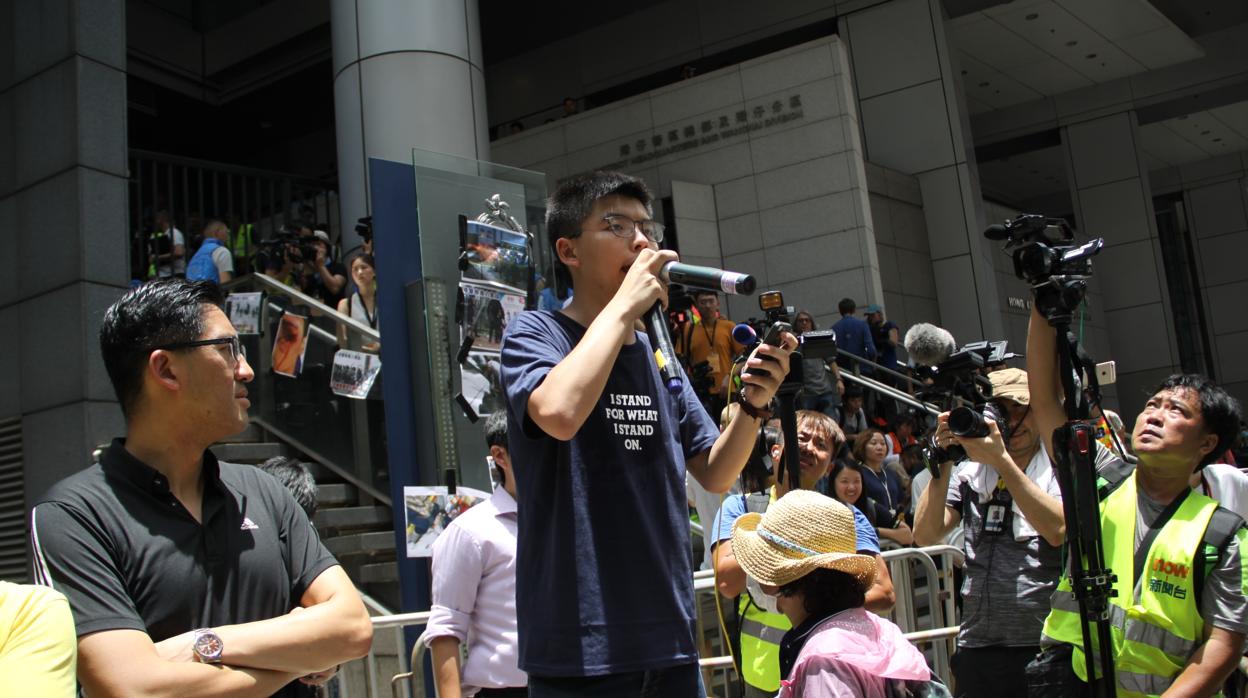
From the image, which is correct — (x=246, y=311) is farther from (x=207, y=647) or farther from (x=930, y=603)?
(x=207, y=647)

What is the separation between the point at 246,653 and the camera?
196cm

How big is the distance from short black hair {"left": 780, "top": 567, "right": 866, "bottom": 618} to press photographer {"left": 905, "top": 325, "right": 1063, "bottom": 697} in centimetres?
93

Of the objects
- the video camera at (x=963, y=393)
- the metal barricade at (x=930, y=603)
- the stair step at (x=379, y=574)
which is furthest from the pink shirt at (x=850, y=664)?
the stair step at (x=379, y=574)

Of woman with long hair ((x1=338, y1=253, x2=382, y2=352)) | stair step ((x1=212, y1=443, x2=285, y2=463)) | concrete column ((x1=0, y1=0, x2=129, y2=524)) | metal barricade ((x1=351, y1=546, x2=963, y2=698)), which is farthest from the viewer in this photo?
woman with long hair ((x1=338, y1=253, x2=382, y2=352))

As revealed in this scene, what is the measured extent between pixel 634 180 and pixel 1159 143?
1110 inches

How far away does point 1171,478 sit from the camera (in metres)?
3.33

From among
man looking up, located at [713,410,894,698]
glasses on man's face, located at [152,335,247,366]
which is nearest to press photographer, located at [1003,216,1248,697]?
man looking up, located at [713,410,894,698]

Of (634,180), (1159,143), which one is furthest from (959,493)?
(1159,143)

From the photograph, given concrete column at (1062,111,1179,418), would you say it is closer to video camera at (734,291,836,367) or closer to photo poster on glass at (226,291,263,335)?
photo poster on glass at (226,291,263,335)

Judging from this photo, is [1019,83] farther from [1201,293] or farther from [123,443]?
[123,443]

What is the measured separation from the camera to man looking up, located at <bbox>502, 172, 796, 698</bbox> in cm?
201

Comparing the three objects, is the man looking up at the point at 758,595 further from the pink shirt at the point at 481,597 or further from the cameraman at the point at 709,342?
the cameraman at the point at 709,342

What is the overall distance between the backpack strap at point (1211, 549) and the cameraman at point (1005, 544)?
0.57m

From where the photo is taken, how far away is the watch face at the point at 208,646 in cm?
193
